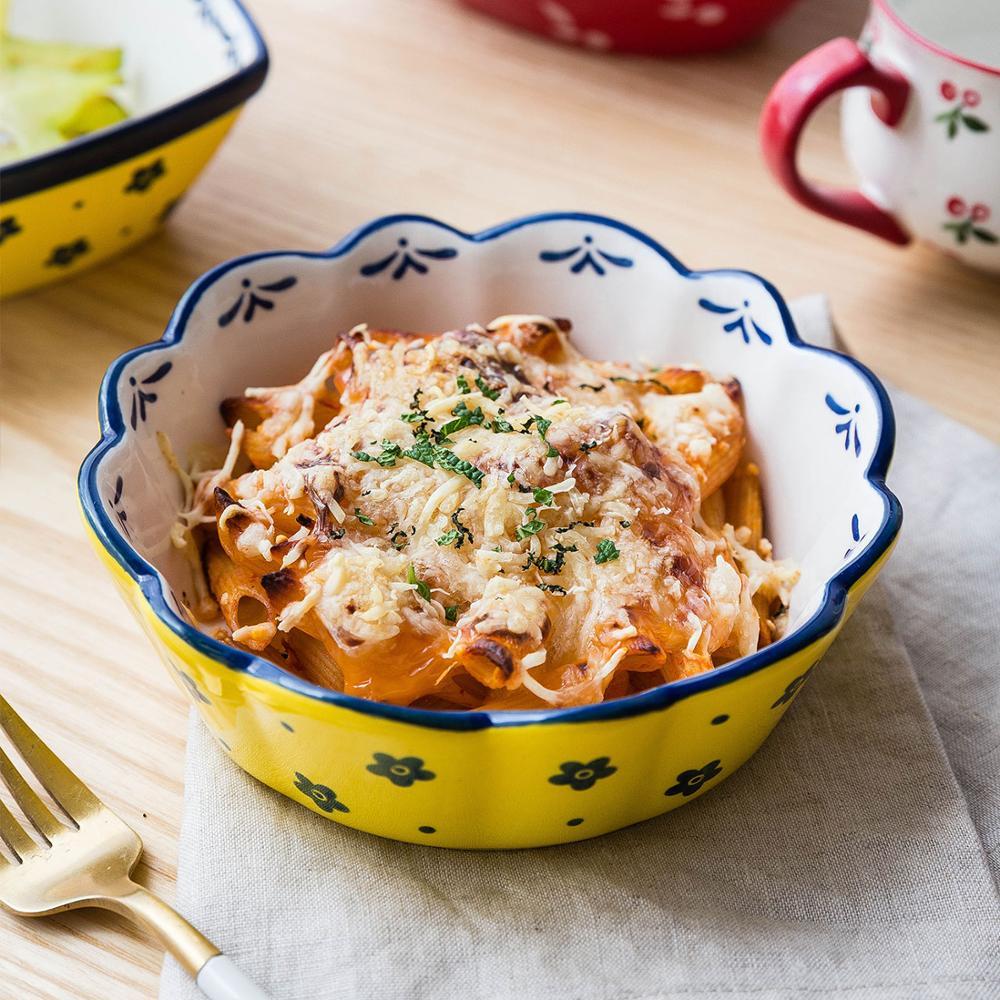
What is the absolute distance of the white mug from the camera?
5.75ft

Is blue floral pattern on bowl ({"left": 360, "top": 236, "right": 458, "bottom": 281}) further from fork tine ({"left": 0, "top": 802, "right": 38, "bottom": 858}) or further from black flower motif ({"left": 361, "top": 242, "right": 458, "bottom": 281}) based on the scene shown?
fork tine ({"left": 0, "top": 802, "right": 38, "bottom": 858})

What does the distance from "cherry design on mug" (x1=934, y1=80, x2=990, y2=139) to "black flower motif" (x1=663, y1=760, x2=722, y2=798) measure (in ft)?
3.46

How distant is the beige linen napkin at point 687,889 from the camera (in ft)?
3.61

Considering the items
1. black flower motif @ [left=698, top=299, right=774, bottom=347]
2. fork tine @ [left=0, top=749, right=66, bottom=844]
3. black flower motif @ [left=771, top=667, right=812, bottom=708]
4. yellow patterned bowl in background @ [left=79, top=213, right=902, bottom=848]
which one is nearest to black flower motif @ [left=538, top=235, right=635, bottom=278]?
yellow patterned bowl in background @ [left=79, top=213, right=902, bottom=848]

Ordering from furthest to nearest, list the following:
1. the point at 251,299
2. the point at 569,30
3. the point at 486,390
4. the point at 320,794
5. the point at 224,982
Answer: the point at 569,30 → the point at 251,299 → the point at 486,390 → the point at 320,794 → the point at 224,982

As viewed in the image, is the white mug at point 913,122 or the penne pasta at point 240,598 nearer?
the penne pasta at point 240,598

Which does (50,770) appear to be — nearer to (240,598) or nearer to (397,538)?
(240,598)

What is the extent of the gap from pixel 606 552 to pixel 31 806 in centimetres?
60

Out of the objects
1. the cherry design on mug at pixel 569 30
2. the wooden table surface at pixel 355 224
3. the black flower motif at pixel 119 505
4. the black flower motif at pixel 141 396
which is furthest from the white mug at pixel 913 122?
the black flower motif at pixel 119 505

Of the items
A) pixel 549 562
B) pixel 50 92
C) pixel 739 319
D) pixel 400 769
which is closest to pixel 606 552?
pixel 549 562

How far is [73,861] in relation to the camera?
1171 mm

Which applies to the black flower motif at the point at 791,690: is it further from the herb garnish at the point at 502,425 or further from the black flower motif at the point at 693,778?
the herb garnish at the point at 502,425

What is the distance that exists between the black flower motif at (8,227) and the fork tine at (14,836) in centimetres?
87

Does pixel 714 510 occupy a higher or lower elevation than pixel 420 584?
lower
